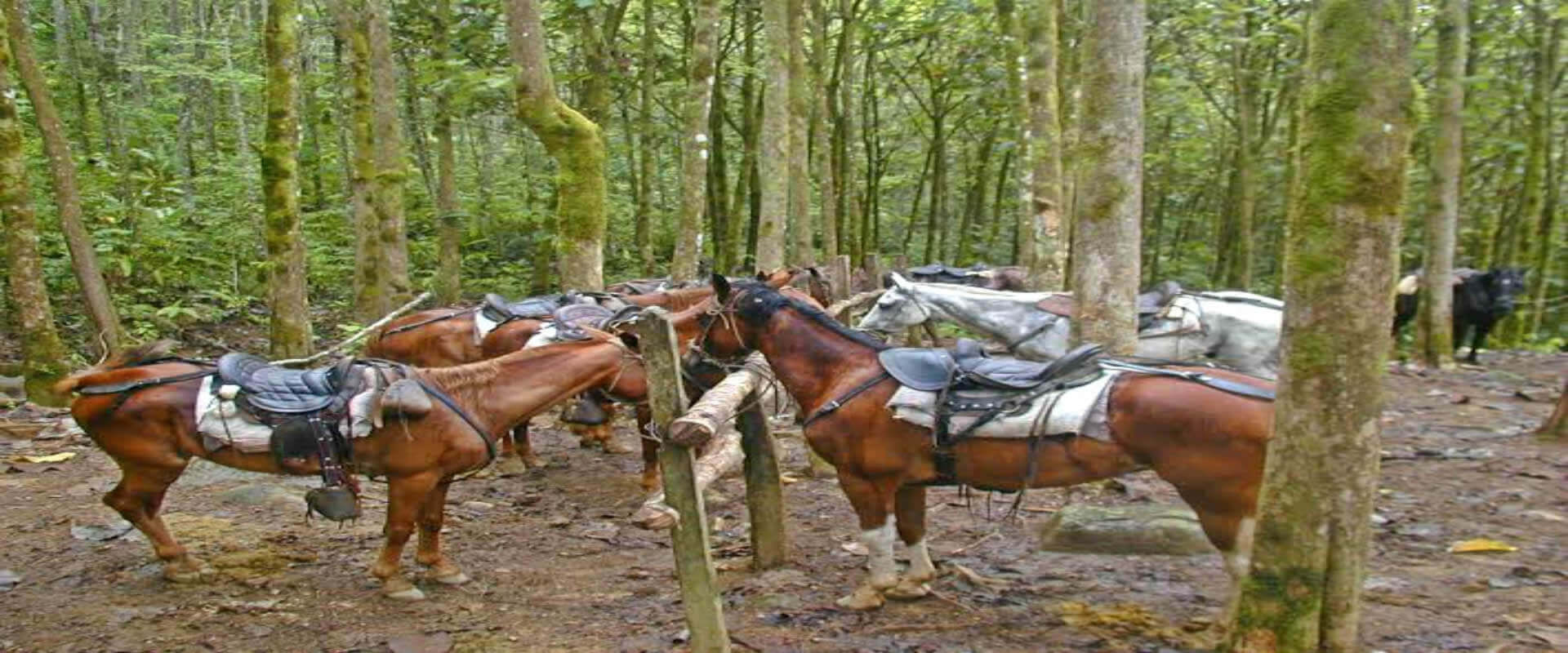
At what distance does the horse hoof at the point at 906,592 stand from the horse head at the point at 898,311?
467 cm

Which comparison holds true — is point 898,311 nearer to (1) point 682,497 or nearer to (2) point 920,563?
(2) point 920,563

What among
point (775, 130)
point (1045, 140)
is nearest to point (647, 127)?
point (775, 130)

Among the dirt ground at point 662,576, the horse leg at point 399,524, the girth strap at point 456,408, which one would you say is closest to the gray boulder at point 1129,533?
the dirt ground at point 662,576

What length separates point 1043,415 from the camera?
16.1 ft

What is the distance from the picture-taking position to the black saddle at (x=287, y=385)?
5477 mm

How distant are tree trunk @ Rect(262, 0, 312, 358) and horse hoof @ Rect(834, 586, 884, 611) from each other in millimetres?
7495

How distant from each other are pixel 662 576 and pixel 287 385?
2.47 m

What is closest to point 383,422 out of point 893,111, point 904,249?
point 904,249

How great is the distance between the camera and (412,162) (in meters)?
24.5

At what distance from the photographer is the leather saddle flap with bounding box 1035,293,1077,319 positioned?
9039mm

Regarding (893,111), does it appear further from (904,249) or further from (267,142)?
(267,142)

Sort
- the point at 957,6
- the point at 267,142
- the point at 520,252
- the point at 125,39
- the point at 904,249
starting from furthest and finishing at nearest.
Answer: the point at 904,249, the point at 520,252, the point at 125,39, the point at 957,6, the point at 267,142

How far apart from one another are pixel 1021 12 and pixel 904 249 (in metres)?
12.3

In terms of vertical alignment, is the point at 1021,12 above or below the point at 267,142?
above
